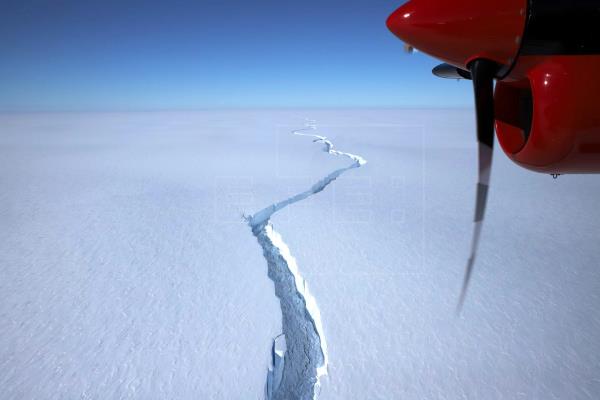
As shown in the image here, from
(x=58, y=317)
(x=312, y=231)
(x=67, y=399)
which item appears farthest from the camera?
(x=312, y=231)

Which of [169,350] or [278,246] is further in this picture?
[278,246]

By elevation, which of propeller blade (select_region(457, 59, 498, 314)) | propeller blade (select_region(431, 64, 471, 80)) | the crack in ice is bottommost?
the crack in ice

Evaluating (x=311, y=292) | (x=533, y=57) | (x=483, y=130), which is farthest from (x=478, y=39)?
(x=311, y=292)

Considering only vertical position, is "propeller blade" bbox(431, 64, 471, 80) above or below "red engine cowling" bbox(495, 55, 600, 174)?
above

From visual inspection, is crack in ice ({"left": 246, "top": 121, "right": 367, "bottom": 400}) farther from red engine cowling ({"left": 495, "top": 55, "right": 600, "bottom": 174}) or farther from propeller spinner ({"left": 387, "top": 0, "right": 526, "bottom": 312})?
red engine cowling ({"left": 495, "top": 55, "right": 600, "bottom": 174})

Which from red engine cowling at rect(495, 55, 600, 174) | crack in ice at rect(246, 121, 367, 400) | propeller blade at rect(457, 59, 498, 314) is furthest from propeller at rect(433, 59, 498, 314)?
crack in ice at rect(246, 121, 367, 400)

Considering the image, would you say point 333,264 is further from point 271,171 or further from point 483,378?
point 271,171

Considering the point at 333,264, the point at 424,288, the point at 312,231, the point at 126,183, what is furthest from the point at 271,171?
the point at 424,288

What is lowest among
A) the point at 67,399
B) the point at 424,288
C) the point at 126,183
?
the point at 67,399
